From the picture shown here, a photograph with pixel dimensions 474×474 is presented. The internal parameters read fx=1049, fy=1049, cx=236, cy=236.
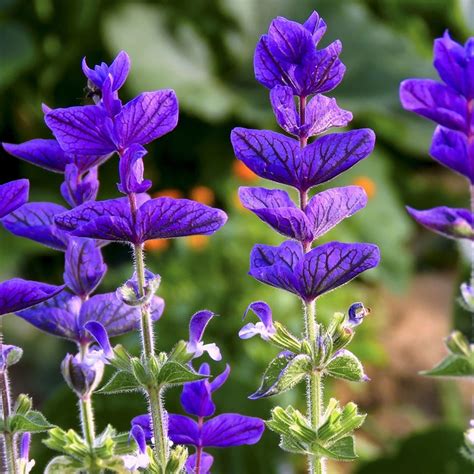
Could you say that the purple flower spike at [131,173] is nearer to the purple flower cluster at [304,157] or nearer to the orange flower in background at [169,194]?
the purple flower cluster at [304,157]

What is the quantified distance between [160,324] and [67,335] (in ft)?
4.89

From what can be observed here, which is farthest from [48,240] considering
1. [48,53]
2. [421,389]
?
[48,53]

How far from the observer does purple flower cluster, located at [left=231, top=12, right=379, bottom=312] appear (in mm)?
467

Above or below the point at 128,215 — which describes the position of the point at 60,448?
below

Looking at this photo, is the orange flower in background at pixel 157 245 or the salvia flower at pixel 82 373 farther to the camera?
the orange flower in background at pixel 157 245

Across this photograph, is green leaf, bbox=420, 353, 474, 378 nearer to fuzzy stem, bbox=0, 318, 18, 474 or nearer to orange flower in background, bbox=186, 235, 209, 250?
fuzzy stem, bbox=0, 318, 18, 474

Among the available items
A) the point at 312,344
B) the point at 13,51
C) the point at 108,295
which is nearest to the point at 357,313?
the point at 312,344

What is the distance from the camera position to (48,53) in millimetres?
3135

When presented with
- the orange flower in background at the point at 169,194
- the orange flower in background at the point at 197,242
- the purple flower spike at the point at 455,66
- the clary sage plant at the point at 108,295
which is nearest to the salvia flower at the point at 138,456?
the clary sage plant at the point at 108,295

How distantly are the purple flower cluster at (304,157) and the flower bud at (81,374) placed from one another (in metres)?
0.10

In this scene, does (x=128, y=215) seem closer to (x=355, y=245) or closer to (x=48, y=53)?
(x=355, y=245)

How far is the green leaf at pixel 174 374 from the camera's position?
47 centimetres

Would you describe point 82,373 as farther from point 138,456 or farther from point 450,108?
point 450,108

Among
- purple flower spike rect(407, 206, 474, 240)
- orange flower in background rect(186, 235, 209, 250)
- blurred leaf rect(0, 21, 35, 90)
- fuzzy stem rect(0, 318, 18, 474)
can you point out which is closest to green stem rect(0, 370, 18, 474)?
fuzzy stem rect(0, 318, 18, 474)
